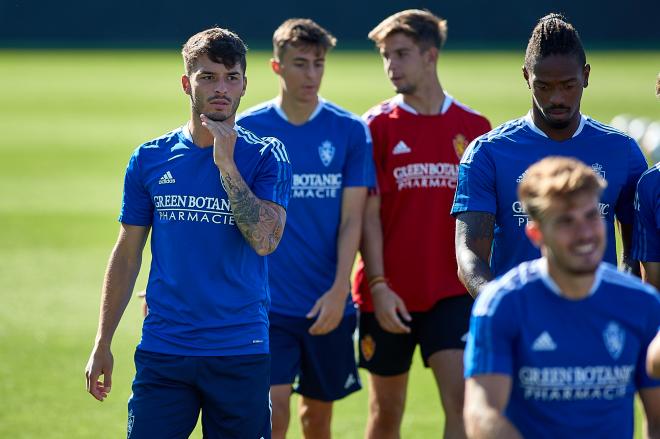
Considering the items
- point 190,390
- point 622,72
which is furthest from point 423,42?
point 622,72

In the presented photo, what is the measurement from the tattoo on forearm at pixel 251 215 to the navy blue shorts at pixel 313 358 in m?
1.75

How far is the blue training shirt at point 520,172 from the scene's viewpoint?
5.75m

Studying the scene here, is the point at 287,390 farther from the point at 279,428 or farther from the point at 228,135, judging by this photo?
the point at 228,135

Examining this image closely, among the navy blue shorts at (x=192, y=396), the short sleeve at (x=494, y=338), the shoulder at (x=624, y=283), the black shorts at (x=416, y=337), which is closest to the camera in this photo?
the short sleeve at (x=494, y=338)

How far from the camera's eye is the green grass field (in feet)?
30.0

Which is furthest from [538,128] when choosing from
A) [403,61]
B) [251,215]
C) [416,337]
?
[416,337]

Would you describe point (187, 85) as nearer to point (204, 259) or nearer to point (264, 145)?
point (264, 145)

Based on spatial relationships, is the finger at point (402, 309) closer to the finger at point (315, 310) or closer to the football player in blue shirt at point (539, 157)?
the finger at point (315, 310)

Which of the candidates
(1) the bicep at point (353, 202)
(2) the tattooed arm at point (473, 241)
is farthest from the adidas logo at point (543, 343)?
(1) the bicep at point (353, 202)

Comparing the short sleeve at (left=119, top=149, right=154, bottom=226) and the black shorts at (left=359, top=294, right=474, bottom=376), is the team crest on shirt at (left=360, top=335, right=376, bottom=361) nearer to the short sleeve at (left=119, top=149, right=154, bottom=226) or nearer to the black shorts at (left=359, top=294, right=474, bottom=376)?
the black shorts at (left=359, top=294, right=474, bottom=376)

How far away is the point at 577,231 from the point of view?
157 inches

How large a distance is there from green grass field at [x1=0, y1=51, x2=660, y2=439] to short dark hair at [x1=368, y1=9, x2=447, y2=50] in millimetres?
2737

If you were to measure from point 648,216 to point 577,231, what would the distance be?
1.71 m

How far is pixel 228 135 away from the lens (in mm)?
5613
